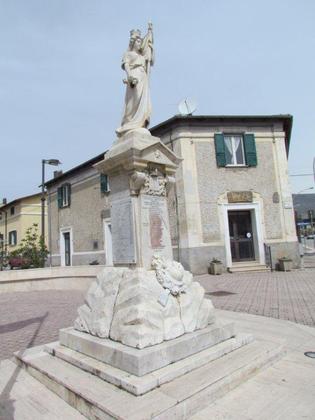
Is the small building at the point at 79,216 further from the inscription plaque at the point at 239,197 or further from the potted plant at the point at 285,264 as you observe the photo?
the potted plant at the point at 285,264

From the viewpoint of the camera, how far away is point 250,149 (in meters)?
14.8

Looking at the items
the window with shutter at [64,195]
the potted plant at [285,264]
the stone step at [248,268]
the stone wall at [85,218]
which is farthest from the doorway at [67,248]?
the potted plant at [285,264]

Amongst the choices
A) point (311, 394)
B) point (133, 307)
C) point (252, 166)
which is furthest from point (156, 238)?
point (252, 166)

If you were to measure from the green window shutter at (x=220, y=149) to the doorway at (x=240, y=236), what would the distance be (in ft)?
7.99

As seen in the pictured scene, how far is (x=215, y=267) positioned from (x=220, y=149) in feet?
18.3

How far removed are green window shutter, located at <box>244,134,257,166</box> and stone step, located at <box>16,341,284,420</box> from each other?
1217cm

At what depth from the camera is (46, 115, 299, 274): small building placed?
1399 centimetres

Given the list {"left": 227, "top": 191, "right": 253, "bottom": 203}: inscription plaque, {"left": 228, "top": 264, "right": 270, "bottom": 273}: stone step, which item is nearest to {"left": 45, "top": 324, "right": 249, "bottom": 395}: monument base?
{"left": 228, "top": 264, "right": 270, "bottom": 273}: stone step

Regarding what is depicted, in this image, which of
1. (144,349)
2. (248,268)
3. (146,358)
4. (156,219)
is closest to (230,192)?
(248,268)

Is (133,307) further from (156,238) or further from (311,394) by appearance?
(311,394)

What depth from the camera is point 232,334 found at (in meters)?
3.88

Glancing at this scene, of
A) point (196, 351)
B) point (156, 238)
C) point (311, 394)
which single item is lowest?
point (311, 394)

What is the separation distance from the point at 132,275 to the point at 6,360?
212 cm

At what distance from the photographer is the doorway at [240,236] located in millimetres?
14797
